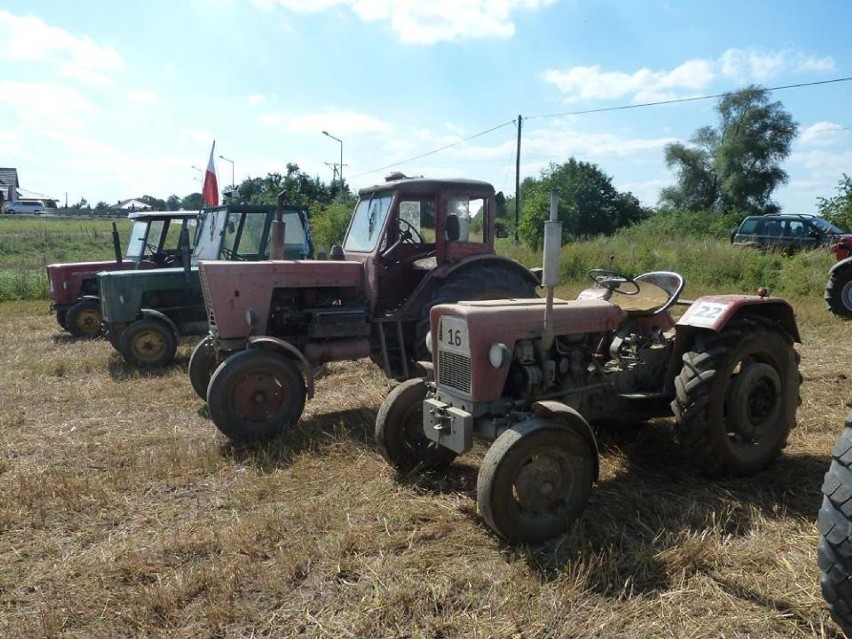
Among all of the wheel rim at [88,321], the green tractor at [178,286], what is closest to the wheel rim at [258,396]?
the green tractor at [178,286]

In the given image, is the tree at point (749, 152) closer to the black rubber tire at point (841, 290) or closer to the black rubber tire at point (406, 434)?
the black rubber tire at point (841, 290)

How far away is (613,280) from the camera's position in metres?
4.67

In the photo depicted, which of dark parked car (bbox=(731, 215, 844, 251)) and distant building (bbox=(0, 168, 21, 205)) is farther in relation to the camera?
distant building (bbox=(0, 168, 21, 205))

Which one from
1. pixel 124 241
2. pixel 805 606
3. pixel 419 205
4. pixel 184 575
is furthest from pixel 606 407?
pixel 124 241

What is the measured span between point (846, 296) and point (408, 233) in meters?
7.17

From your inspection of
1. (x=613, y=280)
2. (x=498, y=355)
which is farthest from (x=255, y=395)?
(x=613, y=280)

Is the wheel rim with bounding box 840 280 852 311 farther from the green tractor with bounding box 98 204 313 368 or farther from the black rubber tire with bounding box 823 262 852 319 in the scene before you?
the green tractor with bounding box 98 204 313 368

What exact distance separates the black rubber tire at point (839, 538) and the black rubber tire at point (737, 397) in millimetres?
1470

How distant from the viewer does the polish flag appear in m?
11.5

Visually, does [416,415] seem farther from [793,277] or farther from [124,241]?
[124,241]

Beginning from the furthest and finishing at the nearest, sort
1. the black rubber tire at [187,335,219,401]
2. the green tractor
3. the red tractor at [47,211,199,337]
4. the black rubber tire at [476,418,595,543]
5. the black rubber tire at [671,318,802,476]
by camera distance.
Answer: the red tractor at [47,211,199,337] → the green tractor → the black rubber tire at [187,335,219,401] → the black rubber tire at [671,318,802,476] → the black rubber tire at [476,418,595,543]

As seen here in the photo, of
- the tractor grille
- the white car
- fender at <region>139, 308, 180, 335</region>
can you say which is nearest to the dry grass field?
the tractor grille

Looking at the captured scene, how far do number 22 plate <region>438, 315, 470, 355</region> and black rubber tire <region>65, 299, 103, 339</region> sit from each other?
8.15 metres

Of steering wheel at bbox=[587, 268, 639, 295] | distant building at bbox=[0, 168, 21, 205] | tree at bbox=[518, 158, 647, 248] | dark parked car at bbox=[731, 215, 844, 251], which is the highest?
distant building at bbox=[0, 168, 21, 205]
